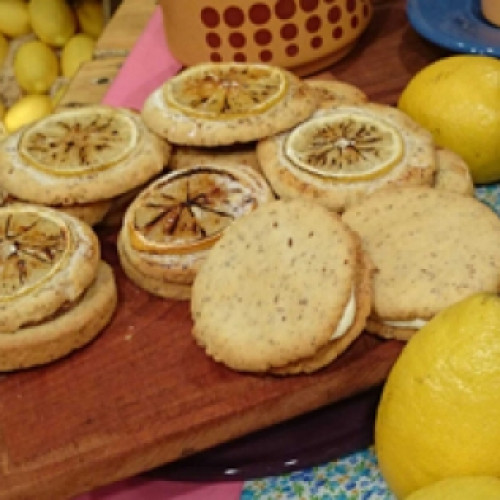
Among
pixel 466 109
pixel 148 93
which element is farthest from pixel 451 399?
pixel 148 93

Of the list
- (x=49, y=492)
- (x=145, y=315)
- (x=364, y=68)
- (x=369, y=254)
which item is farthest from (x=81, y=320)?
(x=364, y=68)

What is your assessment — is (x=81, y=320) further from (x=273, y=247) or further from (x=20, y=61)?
(x=20, y=61)

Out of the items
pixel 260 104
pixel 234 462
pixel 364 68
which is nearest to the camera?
pixel 234 462

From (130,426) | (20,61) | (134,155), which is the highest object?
(134,155)

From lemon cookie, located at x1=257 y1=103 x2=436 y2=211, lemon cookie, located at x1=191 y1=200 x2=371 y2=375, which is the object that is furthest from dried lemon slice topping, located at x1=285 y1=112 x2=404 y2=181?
lemon cookie, located at x1=191 y1=200 x2=371 y2=375

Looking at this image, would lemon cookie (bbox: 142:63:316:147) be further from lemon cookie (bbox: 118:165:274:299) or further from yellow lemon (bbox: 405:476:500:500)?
yellow lemon (bbox: 405:476:500:500)

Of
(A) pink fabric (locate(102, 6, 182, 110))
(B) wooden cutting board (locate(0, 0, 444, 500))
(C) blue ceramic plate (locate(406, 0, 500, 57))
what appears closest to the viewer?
(B) wooden cutting board (locate(0, 0, 444, 500))

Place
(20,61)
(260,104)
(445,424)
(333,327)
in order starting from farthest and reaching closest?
(20,61)
(260,104)
(333,327)
(445,424)

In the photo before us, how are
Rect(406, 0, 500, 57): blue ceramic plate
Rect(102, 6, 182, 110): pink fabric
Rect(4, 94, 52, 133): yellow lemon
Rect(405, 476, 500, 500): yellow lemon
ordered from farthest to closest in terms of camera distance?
1. Rect(4, 94, 52, 133): yellow lemon
2. Rect(102, 6, 182, 110): pink fabric
3. Rect(406, 0, 500, 57): blue ceramic plate
4. Rect(405, 476, 500, 500): yellow lemon
